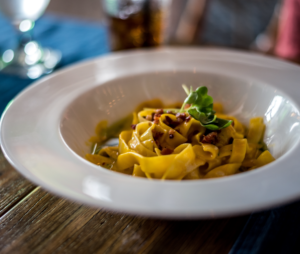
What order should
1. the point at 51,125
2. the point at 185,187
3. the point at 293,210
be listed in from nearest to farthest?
the point at 185,187, the point at 293,210, the point at 51,125

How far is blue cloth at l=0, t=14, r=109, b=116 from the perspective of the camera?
2.23m

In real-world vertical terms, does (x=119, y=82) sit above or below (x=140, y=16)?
below

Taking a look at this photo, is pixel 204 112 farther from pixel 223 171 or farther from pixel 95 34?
pixel 95 34

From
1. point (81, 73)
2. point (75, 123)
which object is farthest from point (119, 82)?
point (75, 123)

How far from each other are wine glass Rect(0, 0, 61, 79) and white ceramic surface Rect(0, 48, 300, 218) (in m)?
0.64

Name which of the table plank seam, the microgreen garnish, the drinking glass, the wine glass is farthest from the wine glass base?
the microgreen garnish

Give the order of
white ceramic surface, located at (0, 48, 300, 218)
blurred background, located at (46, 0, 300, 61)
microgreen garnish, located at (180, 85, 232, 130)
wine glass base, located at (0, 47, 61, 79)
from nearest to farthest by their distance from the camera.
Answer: white ceramic surface, located at (0, 48, 300, 218) < microgreen garnish, located at (180, 85, 232, 130) < wine glass base, located at (0, 47, 61, 79) < blurred background, located at (46, 0, 300, 61)

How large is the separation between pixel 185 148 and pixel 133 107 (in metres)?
0.51

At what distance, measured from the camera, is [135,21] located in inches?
78.5

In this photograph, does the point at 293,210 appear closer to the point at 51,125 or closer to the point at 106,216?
the point at 106,216

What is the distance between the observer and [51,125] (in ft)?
3.92

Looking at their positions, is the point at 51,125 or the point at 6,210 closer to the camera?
the point at 6,210

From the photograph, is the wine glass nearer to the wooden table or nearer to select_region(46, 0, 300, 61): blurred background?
the wooden table

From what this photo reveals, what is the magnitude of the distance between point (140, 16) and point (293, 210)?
1498mm
